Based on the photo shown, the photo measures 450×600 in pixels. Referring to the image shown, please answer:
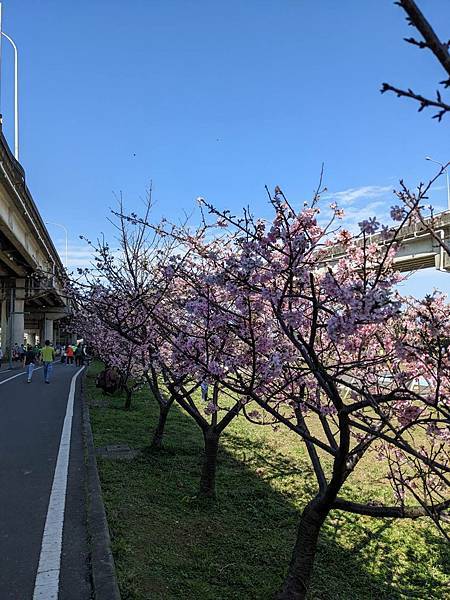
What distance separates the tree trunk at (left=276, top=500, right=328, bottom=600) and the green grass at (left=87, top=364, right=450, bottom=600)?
31cm

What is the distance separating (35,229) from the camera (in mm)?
28812

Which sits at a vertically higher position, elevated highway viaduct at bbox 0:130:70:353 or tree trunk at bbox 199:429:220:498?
elevated highway viaduct at bbox 0:130:70:353

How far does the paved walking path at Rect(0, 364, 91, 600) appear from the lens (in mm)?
3943

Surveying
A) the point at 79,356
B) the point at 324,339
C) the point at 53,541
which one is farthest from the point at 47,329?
the point at 324,339

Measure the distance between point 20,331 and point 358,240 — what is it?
39.6 m

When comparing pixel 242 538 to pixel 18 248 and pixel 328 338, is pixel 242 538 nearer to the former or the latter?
pixel 328 338

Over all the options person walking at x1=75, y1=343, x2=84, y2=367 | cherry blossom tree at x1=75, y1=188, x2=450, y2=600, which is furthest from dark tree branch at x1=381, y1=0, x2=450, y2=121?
person walking at x1=75, y1=343, x2=84, y2=367

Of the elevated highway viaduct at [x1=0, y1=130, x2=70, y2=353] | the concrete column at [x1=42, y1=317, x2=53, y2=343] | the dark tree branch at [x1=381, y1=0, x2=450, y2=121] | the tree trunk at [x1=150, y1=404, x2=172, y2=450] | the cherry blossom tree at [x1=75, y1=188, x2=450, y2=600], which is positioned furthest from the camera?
the concrete column at [x1=42, y1=317, x2=53, y2=343]

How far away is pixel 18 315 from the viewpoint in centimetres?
3966

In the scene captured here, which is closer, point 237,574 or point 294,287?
point 294,287

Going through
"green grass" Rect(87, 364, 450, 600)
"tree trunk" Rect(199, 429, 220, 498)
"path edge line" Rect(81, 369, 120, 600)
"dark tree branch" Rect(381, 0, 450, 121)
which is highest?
"dark tree branch" Rect(381, 0, 450, 121)

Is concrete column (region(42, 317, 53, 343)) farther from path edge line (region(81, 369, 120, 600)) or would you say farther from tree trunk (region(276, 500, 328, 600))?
tree trunk (region(276, 500, 328, 600))

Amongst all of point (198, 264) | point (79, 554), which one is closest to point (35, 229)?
point (198, 264)

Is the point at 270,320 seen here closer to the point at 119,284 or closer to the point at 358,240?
the point at 358,240
